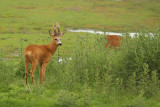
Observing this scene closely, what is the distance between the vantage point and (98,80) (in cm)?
1284

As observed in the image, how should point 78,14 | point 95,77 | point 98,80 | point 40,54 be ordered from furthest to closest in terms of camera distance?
point 78,14
point 95,77
point 40,54
point 98,80

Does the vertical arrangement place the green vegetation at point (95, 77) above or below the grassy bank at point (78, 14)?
below

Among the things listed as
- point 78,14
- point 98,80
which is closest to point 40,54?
point 98,80

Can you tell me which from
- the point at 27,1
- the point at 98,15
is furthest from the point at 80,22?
the point at 27,1

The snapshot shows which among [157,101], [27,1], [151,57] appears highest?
[27,1]

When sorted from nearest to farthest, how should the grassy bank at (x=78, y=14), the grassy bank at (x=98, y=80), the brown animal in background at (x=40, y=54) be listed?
the grassy bank at (x=98, y=80) → the brown animal in background at (x=40, y=54) → the grassy bank at (x=78, y=14)

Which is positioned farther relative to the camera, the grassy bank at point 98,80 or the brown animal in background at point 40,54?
the brown animal in background at point 40,54

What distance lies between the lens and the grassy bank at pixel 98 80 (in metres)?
10.8

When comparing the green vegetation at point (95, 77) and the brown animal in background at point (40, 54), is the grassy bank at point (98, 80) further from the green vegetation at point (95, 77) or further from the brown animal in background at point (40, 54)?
the brown animal in background at point (40, 54)

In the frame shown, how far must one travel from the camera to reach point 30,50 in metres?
12.7

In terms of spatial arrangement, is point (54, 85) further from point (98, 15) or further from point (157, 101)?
point (98, 15)

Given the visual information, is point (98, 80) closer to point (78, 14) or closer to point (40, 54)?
point (40, 54)

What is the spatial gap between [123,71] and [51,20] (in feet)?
98.4

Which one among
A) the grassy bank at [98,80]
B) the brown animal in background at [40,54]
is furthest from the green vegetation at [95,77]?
the brown animal in background at [40,54]
